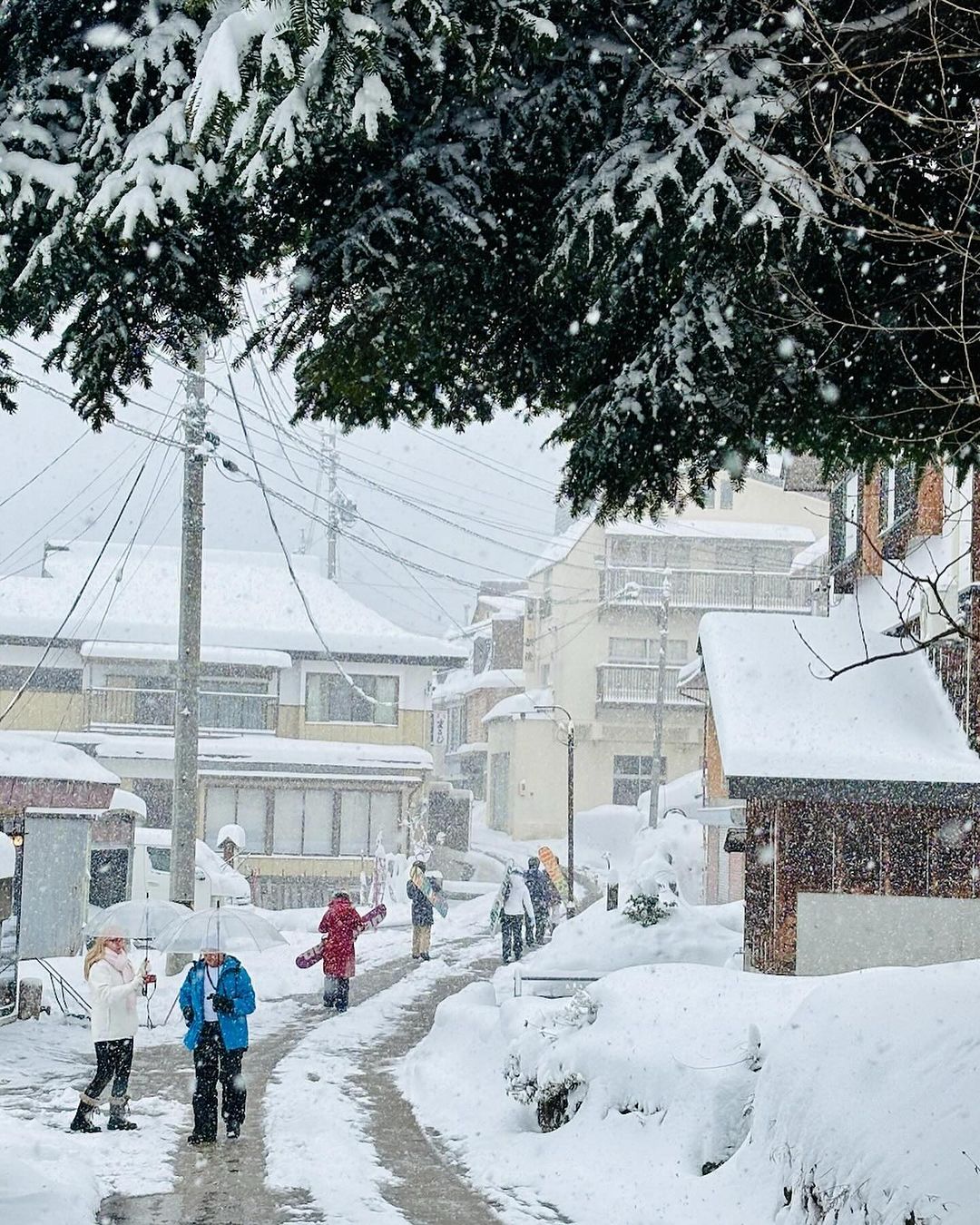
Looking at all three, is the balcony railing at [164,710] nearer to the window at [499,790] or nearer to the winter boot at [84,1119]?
the window at [499,790]

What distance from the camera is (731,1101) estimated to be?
8469 millimetres

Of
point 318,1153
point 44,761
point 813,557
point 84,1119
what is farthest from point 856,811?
point 813,557

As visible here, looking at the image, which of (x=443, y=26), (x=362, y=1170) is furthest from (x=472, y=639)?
(x=443, y=26)

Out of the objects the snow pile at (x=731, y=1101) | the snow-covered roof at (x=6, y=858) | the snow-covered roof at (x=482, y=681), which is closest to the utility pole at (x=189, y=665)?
the snow-covered roof at (x=6, y=858)

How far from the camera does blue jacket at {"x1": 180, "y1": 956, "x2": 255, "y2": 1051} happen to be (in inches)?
392

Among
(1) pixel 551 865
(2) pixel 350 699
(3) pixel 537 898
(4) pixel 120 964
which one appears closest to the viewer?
(4) pixel 120 964

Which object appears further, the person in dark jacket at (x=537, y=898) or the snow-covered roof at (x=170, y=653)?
the snow-covered roof at (x=170, y=653)

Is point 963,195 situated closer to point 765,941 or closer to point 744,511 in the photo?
point 765,941

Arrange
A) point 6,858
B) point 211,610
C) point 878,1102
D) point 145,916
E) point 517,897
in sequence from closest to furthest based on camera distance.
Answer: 1. point 878,1102
2. point 145,916
3. point 6,858
4. point 517,897
5. point 211,610

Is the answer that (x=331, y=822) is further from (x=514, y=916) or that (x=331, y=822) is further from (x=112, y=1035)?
(x=112, y=1035)

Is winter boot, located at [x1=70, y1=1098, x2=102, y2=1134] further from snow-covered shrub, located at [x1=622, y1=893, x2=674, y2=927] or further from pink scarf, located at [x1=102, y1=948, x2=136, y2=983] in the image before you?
snow-covered shrub, located at [x1=622, y1=893, x2=674, y2=927]

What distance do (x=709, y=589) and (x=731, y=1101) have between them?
130 ft

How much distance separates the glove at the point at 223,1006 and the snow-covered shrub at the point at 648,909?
9.03m

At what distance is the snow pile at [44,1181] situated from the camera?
23.7 feet
